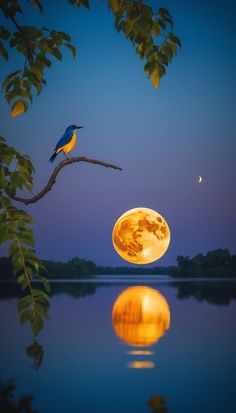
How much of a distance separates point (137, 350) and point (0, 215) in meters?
32.8

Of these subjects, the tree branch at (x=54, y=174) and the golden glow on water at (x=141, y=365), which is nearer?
the tree branch at (x=54, y=174)

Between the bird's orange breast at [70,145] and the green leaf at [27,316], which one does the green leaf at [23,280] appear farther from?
the bird's orange breast at [70,145]

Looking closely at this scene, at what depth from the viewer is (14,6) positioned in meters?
3.67

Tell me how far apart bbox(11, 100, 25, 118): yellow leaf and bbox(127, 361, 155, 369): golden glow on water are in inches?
988

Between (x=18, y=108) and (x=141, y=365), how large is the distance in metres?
26.8

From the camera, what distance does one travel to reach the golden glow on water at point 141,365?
89.0ft

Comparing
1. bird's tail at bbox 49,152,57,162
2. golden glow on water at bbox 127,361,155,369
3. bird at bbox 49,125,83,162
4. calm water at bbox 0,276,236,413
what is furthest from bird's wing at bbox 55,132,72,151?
golden glow on water at bbox 127,361,155,369

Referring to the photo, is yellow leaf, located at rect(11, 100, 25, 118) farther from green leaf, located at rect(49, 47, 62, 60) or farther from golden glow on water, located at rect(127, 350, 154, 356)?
golden glow on water, located at rect(127, 350, 154, 356)

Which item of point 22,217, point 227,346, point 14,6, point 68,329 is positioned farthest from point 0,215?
point 68,329

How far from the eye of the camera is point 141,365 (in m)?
28.5

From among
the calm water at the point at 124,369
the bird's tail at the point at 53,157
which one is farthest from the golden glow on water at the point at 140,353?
the bird's tail at the point at 53,157

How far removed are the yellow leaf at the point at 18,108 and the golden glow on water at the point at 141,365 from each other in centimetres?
2509

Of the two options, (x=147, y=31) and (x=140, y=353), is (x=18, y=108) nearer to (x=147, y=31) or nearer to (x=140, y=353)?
(x=147, y=31)

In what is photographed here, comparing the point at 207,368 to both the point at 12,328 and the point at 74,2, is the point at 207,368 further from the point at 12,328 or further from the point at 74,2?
the point at 12,328
